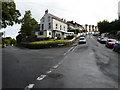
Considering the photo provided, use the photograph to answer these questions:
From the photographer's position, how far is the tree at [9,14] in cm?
2576

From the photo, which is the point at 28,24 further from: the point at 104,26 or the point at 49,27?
the point at 104,26

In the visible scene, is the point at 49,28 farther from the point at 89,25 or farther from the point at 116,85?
the point at 89,25

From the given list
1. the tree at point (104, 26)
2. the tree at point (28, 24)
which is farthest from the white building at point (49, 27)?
the tree at point (104, 26)

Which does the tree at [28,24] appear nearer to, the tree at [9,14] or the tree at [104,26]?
the tree at [9,14]

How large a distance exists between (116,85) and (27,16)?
42084mm

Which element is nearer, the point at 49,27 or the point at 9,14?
the point at 9,14

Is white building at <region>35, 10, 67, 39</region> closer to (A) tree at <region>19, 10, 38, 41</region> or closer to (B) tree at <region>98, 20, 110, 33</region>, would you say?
(A) tree at <region>19, 10, 38, 41</region>

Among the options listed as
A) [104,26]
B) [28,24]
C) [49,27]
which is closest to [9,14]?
[28,24]

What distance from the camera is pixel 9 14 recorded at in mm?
27141

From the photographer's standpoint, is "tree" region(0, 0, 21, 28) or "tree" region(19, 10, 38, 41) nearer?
"tree" region(0, 0, 21, 28)

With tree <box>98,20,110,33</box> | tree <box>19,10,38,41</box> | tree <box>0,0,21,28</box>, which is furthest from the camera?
tree <box>98,20,110,33</box>

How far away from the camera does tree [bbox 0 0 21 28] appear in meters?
25.8

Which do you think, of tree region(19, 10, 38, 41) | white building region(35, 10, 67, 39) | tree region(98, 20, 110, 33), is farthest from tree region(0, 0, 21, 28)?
tree region(98, 20, 110, 33)

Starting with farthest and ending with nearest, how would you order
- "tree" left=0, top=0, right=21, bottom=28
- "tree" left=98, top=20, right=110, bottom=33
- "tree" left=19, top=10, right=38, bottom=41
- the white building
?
"tree" left=98, top=20, right=110, bottom=33 → the white building → "tree" left=19, top=10, right=38, bottom=41 → "tree" left=0, top=0, right=21, bottom=28
